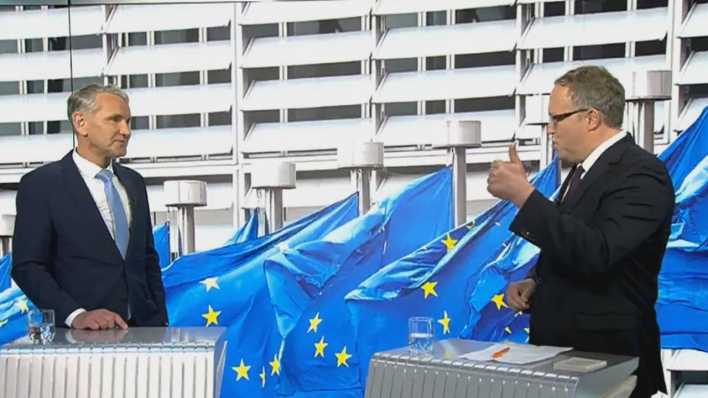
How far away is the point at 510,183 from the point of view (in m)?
2.45

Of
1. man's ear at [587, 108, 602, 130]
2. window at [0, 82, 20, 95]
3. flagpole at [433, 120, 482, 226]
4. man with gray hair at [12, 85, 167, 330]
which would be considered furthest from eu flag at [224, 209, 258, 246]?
man's ear at [587, 108, 602, 130]

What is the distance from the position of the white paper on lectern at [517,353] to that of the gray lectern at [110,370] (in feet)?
2.30

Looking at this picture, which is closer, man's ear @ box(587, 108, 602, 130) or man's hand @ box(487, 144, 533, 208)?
man's hand @ box(487, 144, 533, 208)

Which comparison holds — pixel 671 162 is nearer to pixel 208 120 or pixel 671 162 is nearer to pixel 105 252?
pixel 208 120

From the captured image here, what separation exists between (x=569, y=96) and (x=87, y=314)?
152 cm

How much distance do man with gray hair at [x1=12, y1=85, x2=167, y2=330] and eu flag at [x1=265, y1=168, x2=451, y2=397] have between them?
1.44 metres

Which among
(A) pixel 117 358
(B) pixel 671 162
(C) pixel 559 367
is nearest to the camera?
(C) pixel 559 367

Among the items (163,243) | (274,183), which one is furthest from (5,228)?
(274,183)

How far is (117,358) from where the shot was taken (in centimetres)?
256

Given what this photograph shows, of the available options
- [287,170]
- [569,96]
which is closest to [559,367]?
[569,96]

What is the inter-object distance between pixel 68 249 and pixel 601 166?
5.40ft

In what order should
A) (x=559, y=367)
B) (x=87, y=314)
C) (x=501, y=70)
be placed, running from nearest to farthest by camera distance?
(x=559, y=367), (x=87, y=314), (x=501, y=70)

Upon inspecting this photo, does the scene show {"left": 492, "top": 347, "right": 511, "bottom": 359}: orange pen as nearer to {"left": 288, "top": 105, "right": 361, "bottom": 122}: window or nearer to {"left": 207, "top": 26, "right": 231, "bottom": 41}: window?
{"left": 288, "top": 105, "right": 361, "bottom": 122}: window

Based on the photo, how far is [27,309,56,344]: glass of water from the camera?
2.69 m
